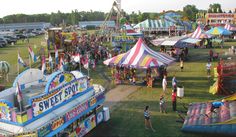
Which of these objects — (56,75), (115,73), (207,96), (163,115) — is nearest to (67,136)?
(56,75)

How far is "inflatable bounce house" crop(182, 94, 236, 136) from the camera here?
10.1m

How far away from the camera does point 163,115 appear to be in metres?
13.2

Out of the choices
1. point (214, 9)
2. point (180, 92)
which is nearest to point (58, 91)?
point (180, 92)

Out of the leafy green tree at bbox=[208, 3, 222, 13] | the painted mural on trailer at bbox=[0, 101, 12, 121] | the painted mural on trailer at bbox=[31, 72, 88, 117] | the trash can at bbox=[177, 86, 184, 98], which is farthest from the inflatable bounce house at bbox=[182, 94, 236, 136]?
the leafy green tree at bbox=[208, 3, 222, 13]

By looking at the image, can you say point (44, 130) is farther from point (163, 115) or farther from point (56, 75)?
point (163, 115)

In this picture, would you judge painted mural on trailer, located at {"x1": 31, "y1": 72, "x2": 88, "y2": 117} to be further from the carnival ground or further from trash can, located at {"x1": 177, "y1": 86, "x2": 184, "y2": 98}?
trash can, located at {"x1": 177, "y1": 86, "x2": 184, "y2": 98}

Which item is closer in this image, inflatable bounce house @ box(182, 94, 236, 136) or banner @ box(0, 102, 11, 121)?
banner @ box(0, 102, 11, 121)

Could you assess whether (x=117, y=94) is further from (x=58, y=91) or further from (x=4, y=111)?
(x=4, y=111)

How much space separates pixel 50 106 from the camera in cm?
884

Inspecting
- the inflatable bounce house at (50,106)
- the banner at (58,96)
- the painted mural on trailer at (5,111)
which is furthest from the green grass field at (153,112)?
the painted mural on trailer at (5,111)

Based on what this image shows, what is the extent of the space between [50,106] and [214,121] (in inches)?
262

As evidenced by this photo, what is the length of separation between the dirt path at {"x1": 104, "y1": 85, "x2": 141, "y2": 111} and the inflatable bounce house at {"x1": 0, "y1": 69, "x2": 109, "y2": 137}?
3327 millimetres

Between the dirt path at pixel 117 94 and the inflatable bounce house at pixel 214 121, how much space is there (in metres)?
4.64

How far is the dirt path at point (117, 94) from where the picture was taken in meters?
15.5
